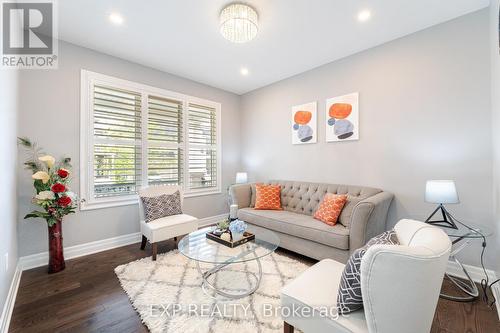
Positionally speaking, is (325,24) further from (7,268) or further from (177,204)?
(7,268)

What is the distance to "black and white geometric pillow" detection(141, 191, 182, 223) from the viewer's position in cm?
299

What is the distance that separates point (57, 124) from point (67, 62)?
830mm

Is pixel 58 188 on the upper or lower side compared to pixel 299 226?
upper

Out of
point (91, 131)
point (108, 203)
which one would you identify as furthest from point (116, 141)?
point (108, 203)

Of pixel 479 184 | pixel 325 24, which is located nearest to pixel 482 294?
pixel 479 184

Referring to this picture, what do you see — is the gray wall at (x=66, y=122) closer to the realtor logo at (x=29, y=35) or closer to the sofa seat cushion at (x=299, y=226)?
the realtor logo at (x=29, y=35)

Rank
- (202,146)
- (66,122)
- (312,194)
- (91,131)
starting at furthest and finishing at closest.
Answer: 1. (202,146)
2. (312,194)
3. (91,131)
4. (66,122)

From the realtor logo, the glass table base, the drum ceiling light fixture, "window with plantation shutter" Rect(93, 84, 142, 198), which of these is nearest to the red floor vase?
"window with plantation shutter" Rect(93, 84, 142, 198)

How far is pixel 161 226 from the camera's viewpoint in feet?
9.16

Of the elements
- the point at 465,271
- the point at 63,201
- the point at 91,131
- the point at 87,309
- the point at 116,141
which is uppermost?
the point at 91,131

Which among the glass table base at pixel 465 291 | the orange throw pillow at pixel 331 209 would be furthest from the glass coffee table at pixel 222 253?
the glass table base at pixel 465 291

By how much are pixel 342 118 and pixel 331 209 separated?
4.68 feet

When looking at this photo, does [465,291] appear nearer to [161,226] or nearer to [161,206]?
[161,226]

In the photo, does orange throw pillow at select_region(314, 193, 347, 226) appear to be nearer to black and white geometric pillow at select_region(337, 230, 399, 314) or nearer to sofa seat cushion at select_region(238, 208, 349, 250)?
sofa seat cushion at select_region(238, 208, 349, 250)
